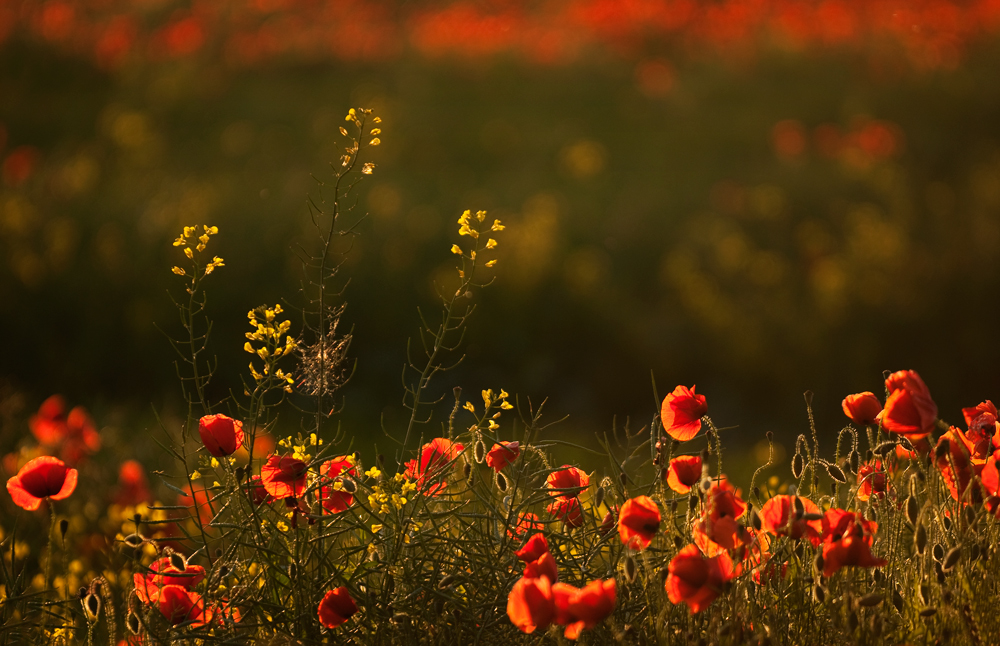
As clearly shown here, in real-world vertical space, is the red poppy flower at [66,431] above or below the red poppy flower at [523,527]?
below

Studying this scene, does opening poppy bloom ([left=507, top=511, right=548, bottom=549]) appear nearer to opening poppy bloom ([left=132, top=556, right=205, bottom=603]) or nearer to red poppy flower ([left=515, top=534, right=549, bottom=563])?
red poppy flower ([left=515, top=534, right=549, bottom=563])

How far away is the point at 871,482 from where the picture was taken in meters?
1.75

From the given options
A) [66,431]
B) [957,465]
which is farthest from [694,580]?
[66,431]

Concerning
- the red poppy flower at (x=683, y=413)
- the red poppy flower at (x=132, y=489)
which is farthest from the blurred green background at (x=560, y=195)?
the red poppy flower at (x=683, y=413)

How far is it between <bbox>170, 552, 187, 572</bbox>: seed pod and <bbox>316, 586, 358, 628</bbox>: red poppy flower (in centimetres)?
28

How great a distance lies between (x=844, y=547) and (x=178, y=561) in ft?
3.61

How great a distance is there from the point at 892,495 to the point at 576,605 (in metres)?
0.87

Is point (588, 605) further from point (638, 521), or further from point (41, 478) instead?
point (41, 478)

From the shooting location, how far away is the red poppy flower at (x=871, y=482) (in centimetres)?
175

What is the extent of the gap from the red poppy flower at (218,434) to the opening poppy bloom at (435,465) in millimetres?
339

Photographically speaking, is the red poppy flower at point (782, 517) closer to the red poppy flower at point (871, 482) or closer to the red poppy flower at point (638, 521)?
the red poppy flower at point (638, 521)

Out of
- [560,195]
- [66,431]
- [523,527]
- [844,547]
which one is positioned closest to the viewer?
[844,547]

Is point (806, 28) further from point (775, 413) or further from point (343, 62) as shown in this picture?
point (775, 413)

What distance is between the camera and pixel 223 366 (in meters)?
5.18
